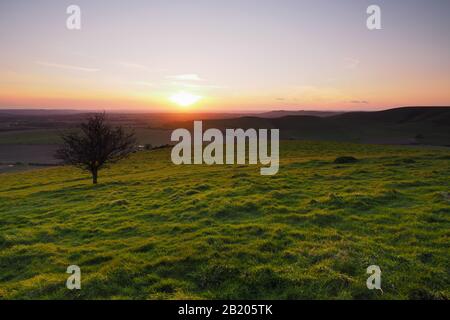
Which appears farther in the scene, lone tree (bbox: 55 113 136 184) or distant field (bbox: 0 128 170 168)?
distant field (bbox: 0 128 170 168)

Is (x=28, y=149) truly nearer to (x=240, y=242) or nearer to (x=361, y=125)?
(x=240, y=242)

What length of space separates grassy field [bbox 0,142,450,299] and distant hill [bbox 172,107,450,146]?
3302 inches

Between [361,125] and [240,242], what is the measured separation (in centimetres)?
14473

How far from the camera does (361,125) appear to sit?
142375 millimetres

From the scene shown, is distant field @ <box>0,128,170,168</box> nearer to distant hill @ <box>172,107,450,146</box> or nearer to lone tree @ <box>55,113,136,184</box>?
lone tree @ <box>55,113,136,184</box>

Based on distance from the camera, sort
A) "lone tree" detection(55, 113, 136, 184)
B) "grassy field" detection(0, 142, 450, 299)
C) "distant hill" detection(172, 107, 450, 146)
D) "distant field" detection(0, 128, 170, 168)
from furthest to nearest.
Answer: "distant hill" detection(172, 107, 450, 146)
"distant field" detection(0, 128, 170, 168)
"lone tree" detection(55, 113, 136, 184)
"grassy field" detection(0, 142, 450, 299)

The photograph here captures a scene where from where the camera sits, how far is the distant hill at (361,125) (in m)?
111

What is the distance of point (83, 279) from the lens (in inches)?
387

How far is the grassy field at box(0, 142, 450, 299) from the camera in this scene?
898 cm

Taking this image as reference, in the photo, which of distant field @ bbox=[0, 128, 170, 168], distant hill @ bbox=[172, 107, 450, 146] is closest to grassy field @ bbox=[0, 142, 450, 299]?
distant field @ bbox=[0, 128, 170, 168]

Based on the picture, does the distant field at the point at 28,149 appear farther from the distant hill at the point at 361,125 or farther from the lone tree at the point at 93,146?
the distant hill at the point at 361,125

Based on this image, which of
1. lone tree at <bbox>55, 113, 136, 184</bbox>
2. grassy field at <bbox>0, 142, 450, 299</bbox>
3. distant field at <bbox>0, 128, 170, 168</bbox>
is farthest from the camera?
distant field at <bbox>0, 128, 170, 168</bbox>
